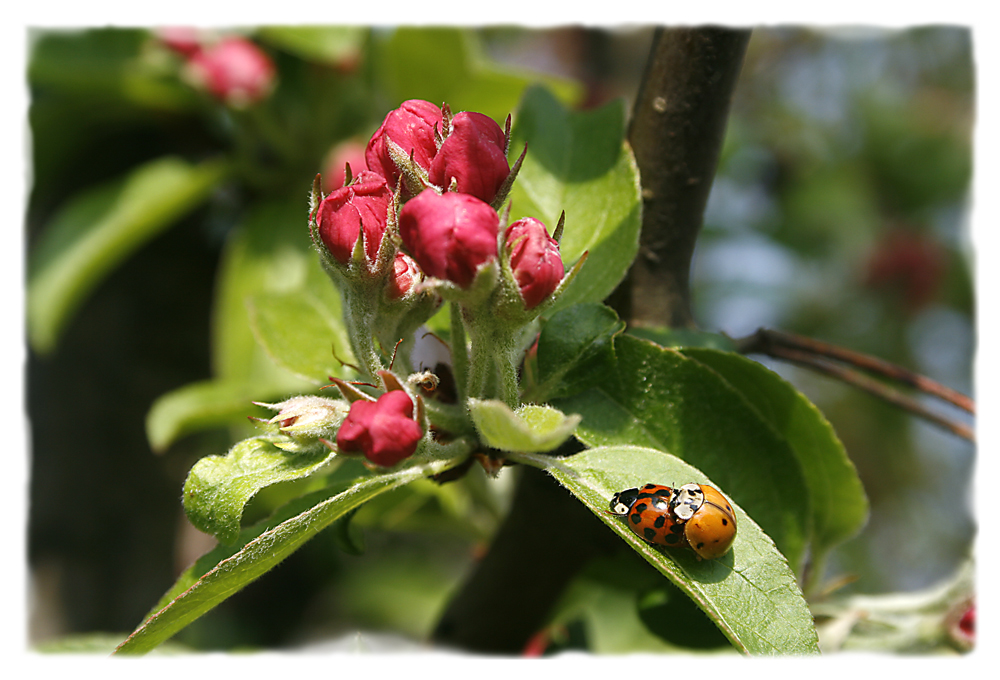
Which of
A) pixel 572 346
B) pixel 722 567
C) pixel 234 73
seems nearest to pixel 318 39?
pixel 234 73

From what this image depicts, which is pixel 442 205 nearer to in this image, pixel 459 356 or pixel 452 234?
pixel 452 234

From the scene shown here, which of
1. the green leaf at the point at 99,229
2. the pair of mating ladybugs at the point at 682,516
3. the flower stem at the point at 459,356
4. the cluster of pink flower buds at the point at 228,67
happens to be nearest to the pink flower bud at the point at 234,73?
the cluster of pink flower buds at the point at 228,67

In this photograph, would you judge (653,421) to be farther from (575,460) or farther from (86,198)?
(86,198)

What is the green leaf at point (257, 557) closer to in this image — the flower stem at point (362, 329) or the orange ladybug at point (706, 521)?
the flower stem at point (362, 329)

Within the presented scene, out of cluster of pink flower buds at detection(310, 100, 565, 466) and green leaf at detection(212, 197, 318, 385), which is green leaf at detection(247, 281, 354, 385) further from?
green leaf at detection(212, 197, 318, 385)

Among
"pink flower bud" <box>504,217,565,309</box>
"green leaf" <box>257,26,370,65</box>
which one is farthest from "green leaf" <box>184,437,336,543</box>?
"green leaf" <box>257,26,370,65</box>

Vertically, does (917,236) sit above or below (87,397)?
above

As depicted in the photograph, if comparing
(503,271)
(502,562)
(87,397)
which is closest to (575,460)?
(503,271)
